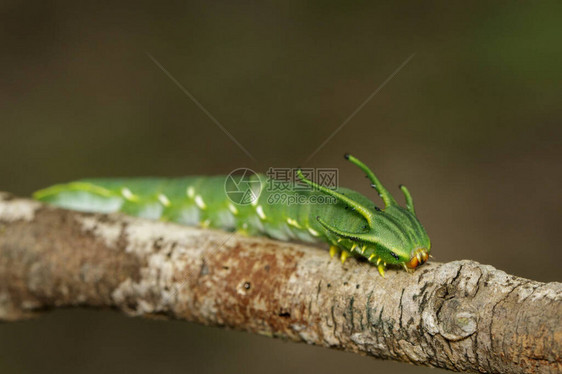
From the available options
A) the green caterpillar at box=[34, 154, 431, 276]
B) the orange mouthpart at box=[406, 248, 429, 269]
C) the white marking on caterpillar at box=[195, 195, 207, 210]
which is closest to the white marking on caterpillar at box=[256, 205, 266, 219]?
the green caterpillar at box=[34, 154, 431, 276]

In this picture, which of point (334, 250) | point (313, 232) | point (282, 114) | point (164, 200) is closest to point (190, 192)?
point (164, 200)

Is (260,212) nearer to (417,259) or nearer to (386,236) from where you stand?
(386,236)

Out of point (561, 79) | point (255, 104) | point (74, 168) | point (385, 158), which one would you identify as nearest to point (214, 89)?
point (255, 104)

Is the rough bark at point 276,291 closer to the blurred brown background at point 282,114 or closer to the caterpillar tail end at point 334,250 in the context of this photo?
the caterpillar tail end at point 334,250

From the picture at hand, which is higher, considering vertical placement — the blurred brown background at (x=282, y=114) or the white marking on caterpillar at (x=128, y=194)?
the blurred brown background at (x=282, y=114)

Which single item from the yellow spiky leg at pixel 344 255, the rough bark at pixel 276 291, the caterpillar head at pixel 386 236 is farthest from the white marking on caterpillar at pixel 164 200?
the yellow spiky leg at pixel 344 255

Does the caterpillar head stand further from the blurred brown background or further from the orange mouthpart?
the blurred brown background
